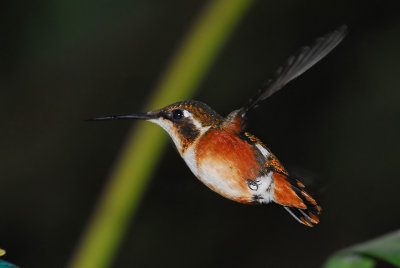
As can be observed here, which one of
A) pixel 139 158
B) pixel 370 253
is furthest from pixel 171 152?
pixel 370 253

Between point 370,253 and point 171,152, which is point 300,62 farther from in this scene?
point 171,152

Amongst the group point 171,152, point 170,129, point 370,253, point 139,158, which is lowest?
point 171,152

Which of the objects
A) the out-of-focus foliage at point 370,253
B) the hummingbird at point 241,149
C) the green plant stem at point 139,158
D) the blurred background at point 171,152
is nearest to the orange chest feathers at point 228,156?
the hummingbird at point 241,149

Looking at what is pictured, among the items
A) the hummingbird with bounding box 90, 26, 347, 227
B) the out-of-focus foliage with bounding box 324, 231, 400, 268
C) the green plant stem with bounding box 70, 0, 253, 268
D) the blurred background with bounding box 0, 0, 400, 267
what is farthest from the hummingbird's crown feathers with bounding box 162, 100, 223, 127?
the blurred background with bounding box 0, 0, 400, 267

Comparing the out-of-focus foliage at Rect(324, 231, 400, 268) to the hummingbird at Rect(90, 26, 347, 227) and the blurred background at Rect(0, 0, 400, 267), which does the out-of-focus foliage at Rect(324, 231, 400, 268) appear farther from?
the blurred background at Rect(0, 0, 400, 267)

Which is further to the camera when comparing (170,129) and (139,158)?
(139,158)

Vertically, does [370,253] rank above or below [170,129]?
below

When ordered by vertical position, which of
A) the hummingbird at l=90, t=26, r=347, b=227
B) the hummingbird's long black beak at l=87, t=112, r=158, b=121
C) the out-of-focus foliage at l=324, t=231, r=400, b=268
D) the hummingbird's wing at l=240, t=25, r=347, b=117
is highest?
the hummingbird's wing at l=240, t=25, r=347, b=117

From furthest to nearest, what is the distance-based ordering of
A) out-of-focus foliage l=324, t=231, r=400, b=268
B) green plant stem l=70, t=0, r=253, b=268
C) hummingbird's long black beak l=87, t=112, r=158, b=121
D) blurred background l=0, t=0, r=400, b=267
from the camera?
blurred background l=0, t=0, r=400, b=267
green plant stem l=70, t=0, r=253, b=268
out-of-focus foliage l=324, t=231, r=400, b=268
hummingbird's long black beak l=87, t=112, r=158, b=121

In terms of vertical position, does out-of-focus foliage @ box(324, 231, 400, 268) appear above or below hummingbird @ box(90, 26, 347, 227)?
below
